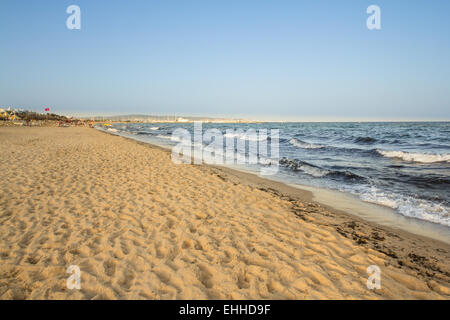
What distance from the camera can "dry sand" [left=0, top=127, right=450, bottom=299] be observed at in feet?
9.04

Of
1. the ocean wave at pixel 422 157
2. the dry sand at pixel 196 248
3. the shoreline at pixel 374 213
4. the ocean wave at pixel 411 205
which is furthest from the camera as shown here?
the ocean wave at pixel 422 157

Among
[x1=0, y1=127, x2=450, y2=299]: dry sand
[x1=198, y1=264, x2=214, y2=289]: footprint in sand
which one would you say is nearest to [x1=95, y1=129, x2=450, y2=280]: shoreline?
[x1=0, y1=127, x2=450, y2=299]: dry sand

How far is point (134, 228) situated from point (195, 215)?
A: 1.25 metres

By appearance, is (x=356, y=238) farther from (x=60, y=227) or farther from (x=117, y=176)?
(x=117, y=176)

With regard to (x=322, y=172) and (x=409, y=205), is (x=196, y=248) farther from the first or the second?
(x=322, y=172)

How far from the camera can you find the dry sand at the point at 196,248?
276 centimetres

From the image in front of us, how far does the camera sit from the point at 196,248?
3639 millimetres

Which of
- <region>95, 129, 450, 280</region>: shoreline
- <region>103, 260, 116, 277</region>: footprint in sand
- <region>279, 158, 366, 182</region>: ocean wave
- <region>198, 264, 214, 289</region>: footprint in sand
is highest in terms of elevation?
<region>279, 158, 366, 182</region>: ocean wave

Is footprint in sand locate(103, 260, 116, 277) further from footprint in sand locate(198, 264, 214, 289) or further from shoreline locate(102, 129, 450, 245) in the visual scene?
shoreline locate(102, 129, 450, 245)

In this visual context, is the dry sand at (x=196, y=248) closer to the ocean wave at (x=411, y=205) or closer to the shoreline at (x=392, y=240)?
the shoreline at (x=392, y=240)

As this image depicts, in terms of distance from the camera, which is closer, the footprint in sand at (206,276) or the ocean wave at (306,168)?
the footprint in sand at (206,276)

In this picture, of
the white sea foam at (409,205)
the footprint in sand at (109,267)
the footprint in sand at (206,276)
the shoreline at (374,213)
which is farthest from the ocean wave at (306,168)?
the footprint in sand at (109,267)

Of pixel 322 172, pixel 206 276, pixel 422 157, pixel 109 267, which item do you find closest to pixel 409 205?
pixel 322 172
